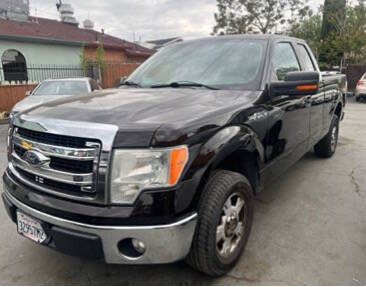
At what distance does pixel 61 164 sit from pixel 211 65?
1.75 meters

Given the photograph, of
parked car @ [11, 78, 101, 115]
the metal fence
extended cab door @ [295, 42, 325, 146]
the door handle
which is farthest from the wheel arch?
the metal fence

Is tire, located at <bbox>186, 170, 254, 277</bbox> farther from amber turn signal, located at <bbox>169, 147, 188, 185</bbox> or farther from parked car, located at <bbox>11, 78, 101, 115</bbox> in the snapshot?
parked car, located at <bbox>11, 78, 101, 115</bbox>

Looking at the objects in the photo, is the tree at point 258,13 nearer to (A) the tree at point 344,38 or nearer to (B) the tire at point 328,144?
(A) the tree at point 344,38

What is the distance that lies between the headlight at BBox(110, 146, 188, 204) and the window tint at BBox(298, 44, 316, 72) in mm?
2792

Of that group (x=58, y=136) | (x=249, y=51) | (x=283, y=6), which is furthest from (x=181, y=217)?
(x=283, y=6)

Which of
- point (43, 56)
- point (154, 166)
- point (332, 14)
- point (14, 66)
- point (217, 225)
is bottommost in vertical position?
point (217, 225)

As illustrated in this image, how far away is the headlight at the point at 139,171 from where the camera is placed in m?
1.78

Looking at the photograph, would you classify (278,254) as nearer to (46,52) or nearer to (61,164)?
(61,164)

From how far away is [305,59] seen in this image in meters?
4.02

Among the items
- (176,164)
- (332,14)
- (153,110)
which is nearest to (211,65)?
(153,110)

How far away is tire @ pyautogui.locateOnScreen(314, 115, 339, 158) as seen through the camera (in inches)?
205

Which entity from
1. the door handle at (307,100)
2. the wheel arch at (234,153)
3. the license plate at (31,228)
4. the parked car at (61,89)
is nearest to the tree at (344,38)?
the parked car at (61,89)

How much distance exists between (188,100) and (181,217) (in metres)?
0.93

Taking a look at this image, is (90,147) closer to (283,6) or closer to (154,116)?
(154,116)
